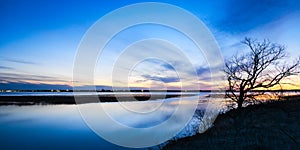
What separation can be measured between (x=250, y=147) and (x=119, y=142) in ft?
27.8

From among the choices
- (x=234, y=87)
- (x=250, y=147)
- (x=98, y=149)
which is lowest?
(x=98, y=149)

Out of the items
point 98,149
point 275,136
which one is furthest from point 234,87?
point 98,149

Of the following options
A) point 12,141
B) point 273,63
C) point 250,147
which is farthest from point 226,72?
point 12,141

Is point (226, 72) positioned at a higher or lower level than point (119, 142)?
higher

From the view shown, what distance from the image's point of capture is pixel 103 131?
17703mm

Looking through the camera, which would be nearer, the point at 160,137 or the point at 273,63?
the point at 160,137

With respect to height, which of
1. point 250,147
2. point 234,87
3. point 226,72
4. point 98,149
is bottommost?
point 98,149

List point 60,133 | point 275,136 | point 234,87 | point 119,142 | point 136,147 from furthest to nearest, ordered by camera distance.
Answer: point 60,133 → point 234,87 → point 119,142 → point 136,147 → point 275,136

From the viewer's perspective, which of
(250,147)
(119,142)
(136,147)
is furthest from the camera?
(119,142)

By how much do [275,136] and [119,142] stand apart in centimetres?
909

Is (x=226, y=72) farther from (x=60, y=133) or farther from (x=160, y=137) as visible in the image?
(x=60, y=133)

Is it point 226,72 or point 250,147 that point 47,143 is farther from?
point 226,72

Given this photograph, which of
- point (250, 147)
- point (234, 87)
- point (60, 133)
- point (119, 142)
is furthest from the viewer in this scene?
point (60, 133)

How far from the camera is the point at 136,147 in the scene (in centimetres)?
1211
